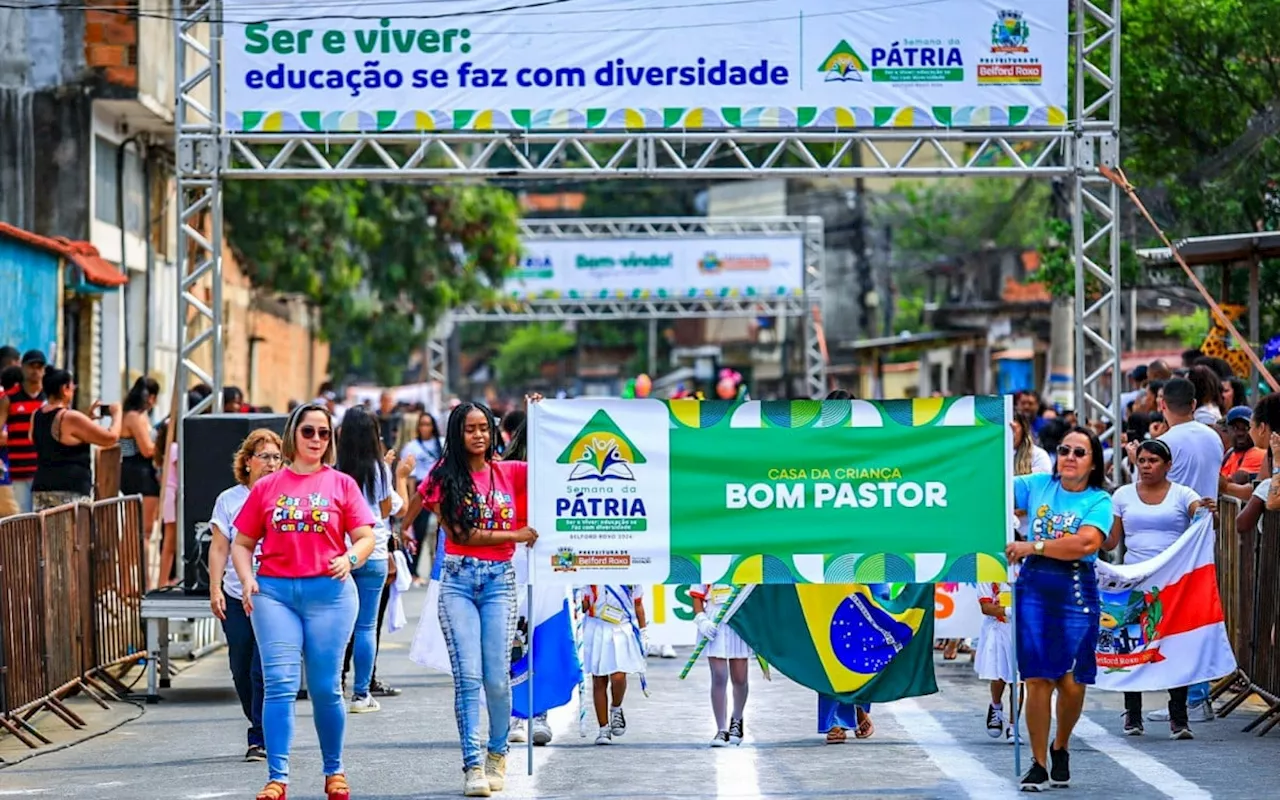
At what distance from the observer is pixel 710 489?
391 inches

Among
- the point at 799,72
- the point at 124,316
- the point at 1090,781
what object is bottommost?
the point at 1090,781

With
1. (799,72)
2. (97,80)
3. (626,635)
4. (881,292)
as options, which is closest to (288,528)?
(626,635)

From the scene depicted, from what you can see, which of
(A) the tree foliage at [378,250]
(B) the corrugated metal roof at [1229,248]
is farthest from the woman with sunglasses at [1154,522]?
(A) the tree foliage at [378,250]

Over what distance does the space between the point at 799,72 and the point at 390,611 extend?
19.9ft

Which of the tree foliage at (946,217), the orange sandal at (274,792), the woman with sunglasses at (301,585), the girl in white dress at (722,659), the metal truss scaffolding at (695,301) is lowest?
the orange sandal at (274,792)

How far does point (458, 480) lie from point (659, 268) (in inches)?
1379

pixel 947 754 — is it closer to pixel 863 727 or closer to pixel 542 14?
pixel 863 727

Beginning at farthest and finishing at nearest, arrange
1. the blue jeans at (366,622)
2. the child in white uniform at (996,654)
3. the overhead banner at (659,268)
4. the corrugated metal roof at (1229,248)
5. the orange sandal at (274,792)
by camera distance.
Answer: the overhead banner at (659,268)
the corrugated metal roof at (1229,248)
the blue jeans at (366,622)
the child in white uniform at (996,654)
the orange sandal at (274,792)

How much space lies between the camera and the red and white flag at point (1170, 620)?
11.4m

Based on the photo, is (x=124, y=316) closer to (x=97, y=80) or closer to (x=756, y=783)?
(x=97, y=80)

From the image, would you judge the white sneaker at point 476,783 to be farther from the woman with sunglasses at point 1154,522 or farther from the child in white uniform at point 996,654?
the woman with sunglasses at point 1154,522

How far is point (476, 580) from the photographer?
952 cm

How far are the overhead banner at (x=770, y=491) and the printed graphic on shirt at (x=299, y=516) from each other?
1249mm

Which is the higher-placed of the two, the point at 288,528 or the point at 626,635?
the point at 288,528
